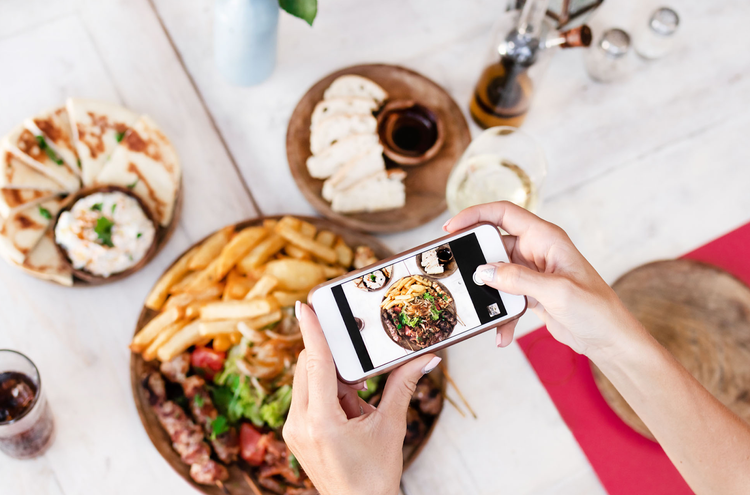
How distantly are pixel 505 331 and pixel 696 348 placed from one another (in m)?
0.93

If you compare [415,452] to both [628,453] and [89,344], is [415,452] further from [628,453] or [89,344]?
[89,344]

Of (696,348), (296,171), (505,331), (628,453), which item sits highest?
(296,171)

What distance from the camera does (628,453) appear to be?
6.66 ft

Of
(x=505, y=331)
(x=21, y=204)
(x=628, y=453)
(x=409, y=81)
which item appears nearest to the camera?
(x=505, y=331)

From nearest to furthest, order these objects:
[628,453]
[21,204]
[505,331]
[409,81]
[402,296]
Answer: [402,296]
[505,331]
[21,204]
[628,453]
[409,81]

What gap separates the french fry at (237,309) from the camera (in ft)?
5.64

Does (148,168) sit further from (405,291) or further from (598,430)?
(598,430)

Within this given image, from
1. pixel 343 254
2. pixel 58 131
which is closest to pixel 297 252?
pixel 343 254

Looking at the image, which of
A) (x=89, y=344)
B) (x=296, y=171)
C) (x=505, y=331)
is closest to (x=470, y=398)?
(x=505, y=331)

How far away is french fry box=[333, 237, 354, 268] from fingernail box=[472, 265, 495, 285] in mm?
655

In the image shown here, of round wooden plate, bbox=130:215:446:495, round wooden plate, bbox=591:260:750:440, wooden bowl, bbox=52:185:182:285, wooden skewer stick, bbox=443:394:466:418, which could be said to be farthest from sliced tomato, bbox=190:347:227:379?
round wooden plate, bbox=591:260:750:440

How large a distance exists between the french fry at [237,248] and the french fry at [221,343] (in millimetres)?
204

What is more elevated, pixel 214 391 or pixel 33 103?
pixel 33 103

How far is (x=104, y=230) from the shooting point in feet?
5.93
